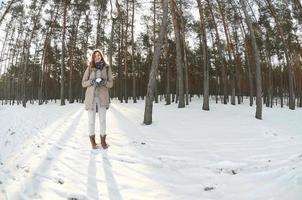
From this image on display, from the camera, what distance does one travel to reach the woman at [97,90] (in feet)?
25.0

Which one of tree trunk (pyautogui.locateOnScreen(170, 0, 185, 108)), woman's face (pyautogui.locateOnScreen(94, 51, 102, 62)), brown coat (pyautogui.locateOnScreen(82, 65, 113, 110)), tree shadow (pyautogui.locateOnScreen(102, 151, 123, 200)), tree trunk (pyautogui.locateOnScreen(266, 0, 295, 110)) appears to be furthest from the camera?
tree trunk (pyautogui.locateOnScreen(266, 0, 295, 110))

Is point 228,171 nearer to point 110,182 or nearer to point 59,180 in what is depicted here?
point 110,182

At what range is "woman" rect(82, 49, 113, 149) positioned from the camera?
7605 millimetres

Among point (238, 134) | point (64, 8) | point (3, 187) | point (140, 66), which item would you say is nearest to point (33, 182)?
point (3, 187)

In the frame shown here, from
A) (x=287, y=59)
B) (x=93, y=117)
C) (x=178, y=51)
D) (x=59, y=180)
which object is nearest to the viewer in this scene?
(x=59, y=180)

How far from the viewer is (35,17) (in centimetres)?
3419

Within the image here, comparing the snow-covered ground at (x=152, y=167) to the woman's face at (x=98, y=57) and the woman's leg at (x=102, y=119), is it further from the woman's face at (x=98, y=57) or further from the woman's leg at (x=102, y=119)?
the woman's face at (x=98, y=57)

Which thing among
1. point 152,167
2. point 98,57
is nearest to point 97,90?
point 98,57

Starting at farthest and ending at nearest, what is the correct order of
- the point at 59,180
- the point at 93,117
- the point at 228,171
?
the point at 93,117 < the point at 228,171 < the point at 59,180

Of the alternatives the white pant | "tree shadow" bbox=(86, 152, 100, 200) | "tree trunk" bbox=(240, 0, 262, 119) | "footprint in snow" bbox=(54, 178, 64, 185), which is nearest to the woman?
the white pant

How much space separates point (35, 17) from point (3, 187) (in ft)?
107

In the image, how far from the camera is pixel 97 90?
7.73 metres

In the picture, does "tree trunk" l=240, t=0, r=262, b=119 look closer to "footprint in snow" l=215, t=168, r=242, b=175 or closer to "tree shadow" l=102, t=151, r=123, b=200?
"footprint in snow" l=215, t=168, r=242, b=175

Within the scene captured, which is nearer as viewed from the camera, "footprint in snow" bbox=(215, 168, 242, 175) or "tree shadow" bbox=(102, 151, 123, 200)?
"tree shadow" bbox=(102, 151, 123, 200)
